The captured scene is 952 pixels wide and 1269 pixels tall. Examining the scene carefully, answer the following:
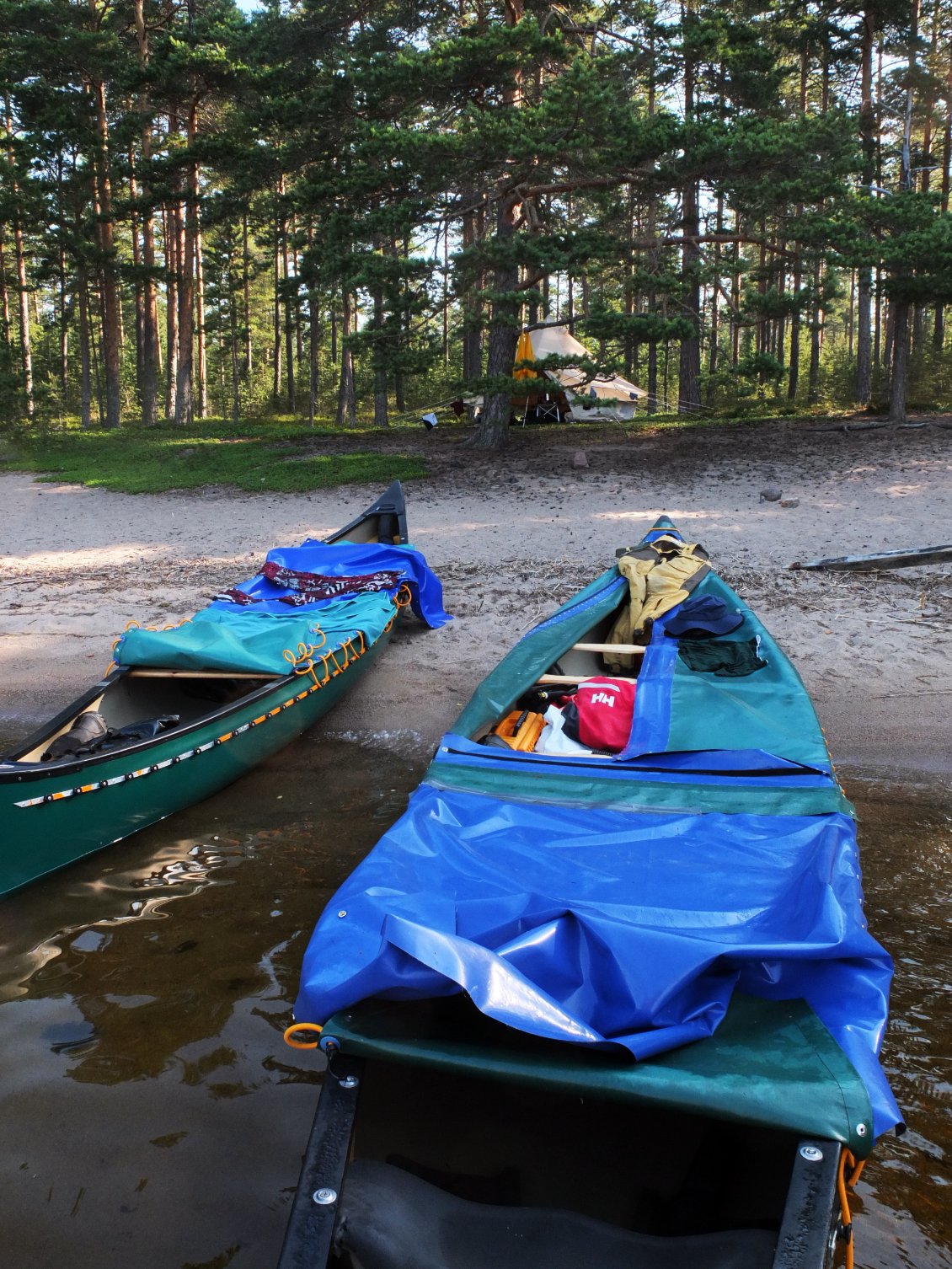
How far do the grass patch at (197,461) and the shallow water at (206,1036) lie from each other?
9886 millimetres

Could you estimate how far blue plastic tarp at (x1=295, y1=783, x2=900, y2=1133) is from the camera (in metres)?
2.44

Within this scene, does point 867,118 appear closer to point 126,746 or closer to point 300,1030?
point 126,746

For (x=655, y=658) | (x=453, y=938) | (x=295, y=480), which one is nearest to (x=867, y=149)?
(x=295, y=480)

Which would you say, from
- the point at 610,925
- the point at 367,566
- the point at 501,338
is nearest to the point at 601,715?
the point at 610,925

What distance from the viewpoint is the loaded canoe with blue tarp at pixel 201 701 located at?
4500 millimetres

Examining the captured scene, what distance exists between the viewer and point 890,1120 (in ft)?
7.16

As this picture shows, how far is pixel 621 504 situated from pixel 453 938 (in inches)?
410

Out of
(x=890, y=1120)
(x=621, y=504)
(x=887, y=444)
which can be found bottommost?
(x=890, y=1120)

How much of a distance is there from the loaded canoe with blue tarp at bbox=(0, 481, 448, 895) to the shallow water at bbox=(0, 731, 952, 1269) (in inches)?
12.8

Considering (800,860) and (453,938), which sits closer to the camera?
(453,938)

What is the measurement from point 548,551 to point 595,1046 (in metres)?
8.36

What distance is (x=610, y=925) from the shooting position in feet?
8.72

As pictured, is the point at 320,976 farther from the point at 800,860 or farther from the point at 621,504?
the point at 621,504

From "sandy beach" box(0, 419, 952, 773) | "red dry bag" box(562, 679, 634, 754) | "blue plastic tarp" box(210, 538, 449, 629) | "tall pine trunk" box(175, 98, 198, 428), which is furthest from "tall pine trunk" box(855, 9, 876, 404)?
"tall pine trunk" box(175, 98, 198, 428)
